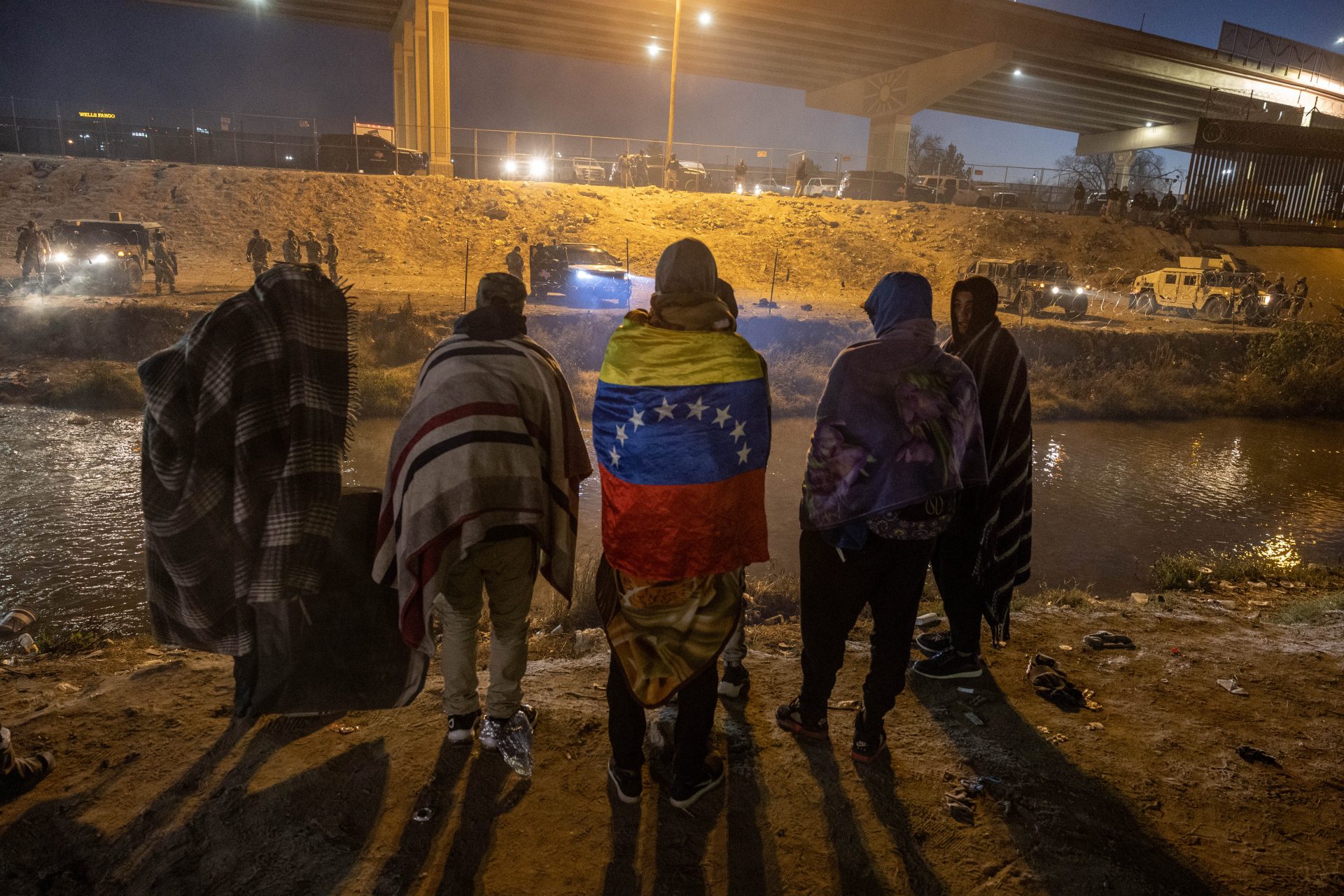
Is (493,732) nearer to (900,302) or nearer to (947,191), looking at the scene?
(900,302)

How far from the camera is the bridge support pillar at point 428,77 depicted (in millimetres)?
30766

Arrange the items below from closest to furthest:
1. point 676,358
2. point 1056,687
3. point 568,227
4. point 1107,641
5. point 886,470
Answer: point 676,358 → point 886,470 → point 1056,687 → point 1107,641 → point 568,227

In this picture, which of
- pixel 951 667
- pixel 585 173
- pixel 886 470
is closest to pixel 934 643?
pixel 951 667

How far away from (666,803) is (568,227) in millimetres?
26715

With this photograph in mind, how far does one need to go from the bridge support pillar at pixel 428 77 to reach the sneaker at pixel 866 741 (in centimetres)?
3301

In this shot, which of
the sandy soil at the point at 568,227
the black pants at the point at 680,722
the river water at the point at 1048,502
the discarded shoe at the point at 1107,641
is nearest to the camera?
the black pants at the point at 680,722

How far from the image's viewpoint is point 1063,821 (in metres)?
3.11

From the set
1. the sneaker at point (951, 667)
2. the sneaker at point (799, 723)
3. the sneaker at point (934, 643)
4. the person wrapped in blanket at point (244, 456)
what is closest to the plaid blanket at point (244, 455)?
the person wrapped in blanket at point (244, 456)

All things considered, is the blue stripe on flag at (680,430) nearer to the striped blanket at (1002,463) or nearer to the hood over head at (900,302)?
the hood over head at (900,302)

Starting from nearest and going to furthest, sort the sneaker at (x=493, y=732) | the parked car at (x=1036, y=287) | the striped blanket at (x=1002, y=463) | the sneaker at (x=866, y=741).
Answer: the sneaker at (x=493, y=732), the sneaker at (x=866, y=741), the striped blanket at (x=1002, y=463), the parked car at (x=1036, y=287)

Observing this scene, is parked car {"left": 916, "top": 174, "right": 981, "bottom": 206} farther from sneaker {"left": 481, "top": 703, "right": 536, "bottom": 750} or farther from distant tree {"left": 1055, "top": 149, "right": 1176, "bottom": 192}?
sneaker {"left": 481, "top": 703, "right": 536, "bottom": 750}

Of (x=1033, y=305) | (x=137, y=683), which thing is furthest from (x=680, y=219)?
(x=137, y=683)

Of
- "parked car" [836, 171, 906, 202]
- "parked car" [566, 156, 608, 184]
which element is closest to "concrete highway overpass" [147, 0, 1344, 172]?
"parked car" [566, 156, 608, 184]

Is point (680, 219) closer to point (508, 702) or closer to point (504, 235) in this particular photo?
point (504, 235)
